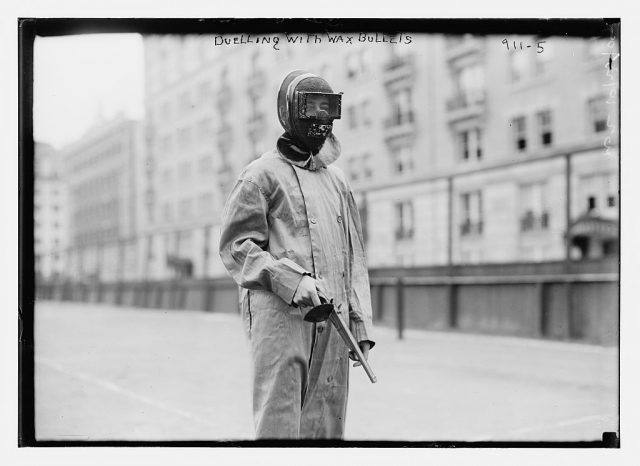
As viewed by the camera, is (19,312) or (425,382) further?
(425,382)

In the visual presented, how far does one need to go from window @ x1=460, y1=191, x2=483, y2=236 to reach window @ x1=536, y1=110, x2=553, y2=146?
6.05ft

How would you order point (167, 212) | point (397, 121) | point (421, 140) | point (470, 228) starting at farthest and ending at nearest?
point (421, 140) < point (470, 228) < point (397, 121) < point (167, 212)

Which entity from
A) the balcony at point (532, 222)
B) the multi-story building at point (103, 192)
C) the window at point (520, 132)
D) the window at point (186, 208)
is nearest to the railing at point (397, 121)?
the window at point (520, 132)

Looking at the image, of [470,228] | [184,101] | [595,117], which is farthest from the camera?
[470,228]

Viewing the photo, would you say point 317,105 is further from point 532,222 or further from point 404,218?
point 532,222

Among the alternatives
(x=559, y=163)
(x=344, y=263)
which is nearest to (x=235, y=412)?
(x=344, y=263)

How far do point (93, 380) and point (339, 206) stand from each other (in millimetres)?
6084

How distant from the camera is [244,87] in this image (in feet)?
31.5

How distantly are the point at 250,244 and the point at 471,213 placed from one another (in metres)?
17.7

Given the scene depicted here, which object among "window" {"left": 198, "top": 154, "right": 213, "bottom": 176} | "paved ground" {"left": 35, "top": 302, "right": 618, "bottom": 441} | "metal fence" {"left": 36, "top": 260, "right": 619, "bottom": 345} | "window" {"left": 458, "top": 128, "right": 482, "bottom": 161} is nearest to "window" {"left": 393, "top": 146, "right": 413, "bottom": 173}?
"window" {"left": 458, "top": 128, "right": 482, "bottom": 161}

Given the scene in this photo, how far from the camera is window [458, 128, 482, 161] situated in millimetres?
21453

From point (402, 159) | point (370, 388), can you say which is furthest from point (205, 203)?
point (402, 159)

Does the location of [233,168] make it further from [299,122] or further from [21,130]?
[299,122]

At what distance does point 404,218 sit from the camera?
655 inches
